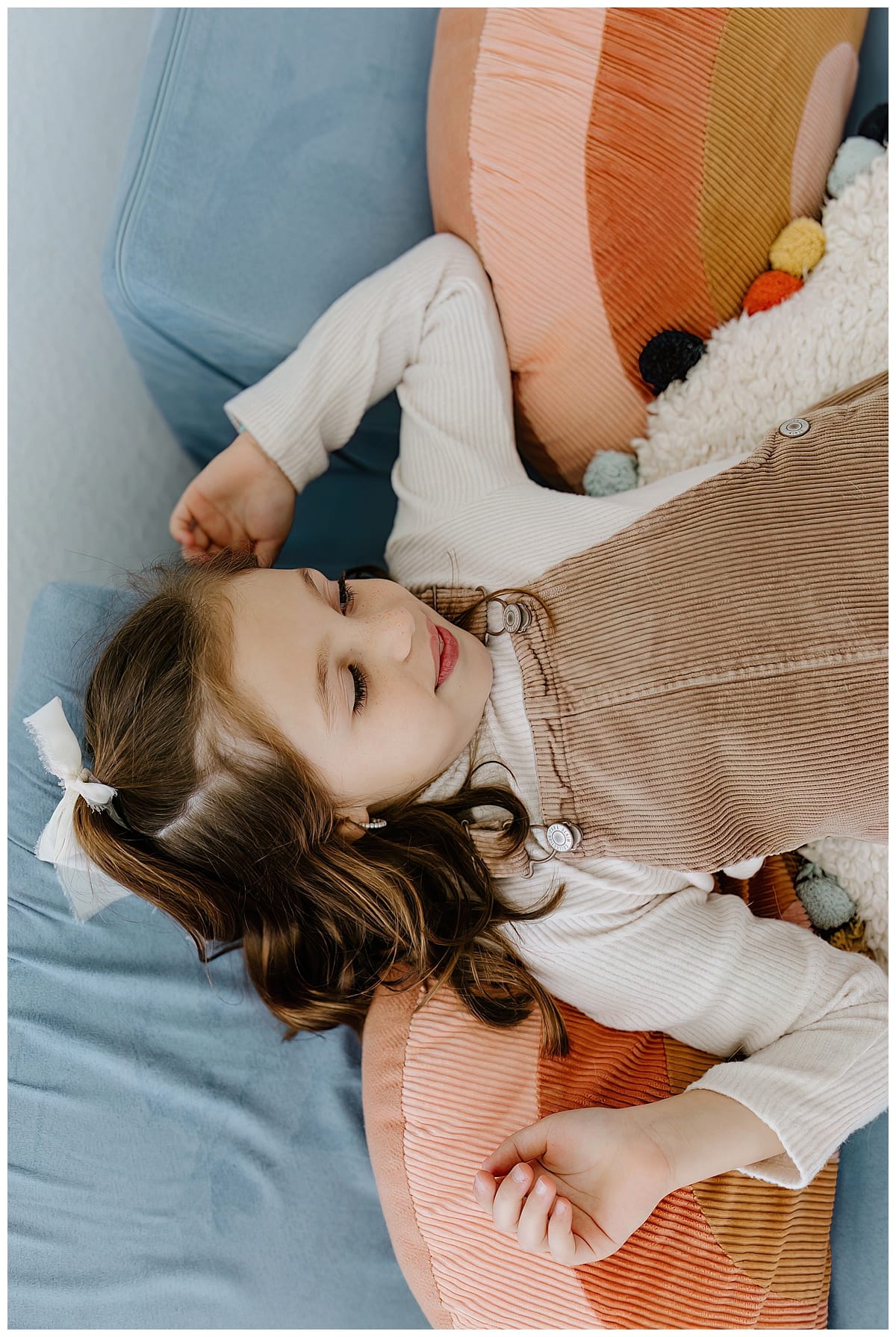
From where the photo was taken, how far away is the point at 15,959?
0.92 metres

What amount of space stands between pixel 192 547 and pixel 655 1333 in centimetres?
90

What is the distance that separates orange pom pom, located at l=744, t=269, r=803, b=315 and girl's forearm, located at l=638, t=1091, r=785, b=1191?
796 mm

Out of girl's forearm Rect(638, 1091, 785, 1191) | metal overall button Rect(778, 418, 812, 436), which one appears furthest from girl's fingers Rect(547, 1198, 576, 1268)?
metal overall button Rect(778, 418, 812, 436)

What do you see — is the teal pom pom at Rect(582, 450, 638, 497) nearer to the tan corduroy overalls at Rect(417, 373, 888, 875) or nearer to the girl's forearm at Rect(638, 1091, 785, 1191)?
the tan corduroy overalls at Rect(417, 373, 888, 875)

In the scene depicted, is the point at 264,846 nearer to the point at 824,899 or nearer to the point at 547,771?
the point at 547,771

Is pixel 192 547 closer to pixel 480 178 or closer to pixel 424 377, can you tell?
pixel 424 377

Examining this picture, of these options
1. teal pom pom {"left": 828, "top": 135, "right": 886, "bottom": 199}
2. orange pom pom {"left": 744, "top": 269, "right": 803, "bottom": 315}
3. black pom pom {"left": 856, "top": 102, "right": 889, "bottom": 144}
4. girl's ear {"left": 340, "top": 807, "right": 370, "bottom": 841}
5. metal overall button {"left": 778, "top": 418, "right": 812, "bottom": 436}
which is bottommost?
girl's ear {"left": 340, "top": 807, "right": 370, "bottom": 841}

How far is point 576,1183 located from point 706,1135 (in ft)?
0.41

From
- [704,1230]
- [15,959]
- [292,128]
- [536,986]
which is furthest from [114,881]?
[292,128]

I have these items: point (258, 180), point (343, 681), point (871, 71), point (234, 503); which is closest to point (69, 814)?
point (343, 681)

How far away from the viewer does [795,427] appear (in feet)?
2.81

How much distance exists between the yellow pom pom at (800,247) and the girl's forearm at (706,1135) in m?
0.83

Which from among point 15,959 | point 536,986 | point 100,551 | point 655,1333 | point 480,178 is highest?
point 480,178

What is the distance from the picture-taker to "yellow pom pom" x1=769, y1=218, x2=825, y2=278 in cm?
99
